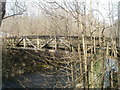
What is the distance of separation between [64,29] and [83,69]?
2.37 ft

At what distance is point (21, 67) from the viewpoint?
20.7 ft

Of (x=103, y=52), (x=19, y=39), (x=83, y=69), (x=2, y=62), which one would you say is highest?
(x=19, y=39)

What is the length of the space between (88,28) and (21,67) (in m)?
5.48

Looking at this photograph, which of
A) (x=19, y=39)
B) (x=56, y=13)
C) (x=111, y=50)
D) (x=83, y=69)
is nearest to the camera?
(x=56, y=13)

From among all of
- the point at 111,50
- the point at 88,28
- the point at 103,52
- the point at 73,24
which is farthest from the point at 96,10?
the point at 111,50

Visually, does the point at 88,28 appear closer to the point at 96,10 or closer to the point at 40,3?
the point at 96,10

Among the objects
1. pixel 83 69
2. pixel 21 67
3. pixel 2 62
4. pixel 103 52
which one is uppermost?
pixel 103 52

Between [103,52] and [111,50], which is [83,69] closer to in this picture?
[103,52]

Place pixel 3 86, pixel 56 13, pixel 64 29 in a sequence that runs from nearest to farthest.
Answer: pixel 56 13
pixel 64 29
pixel 3 86

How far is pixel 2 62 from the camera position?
5.28 m

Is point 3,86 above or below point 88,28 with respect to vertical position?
below

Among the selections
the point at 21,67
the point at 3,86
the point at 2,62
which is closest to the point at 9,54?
the point at 2,62

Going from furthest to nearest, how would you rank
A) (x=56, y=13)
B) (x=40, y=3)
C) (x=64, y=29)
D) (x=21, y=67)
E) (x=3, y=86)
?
(x=21, y=67) < (x=3, y=86) < (x=64, y=29) < (x=56, y=13) < (x=40, y=3)

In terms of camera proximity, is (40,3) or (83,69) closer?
(40,3)
